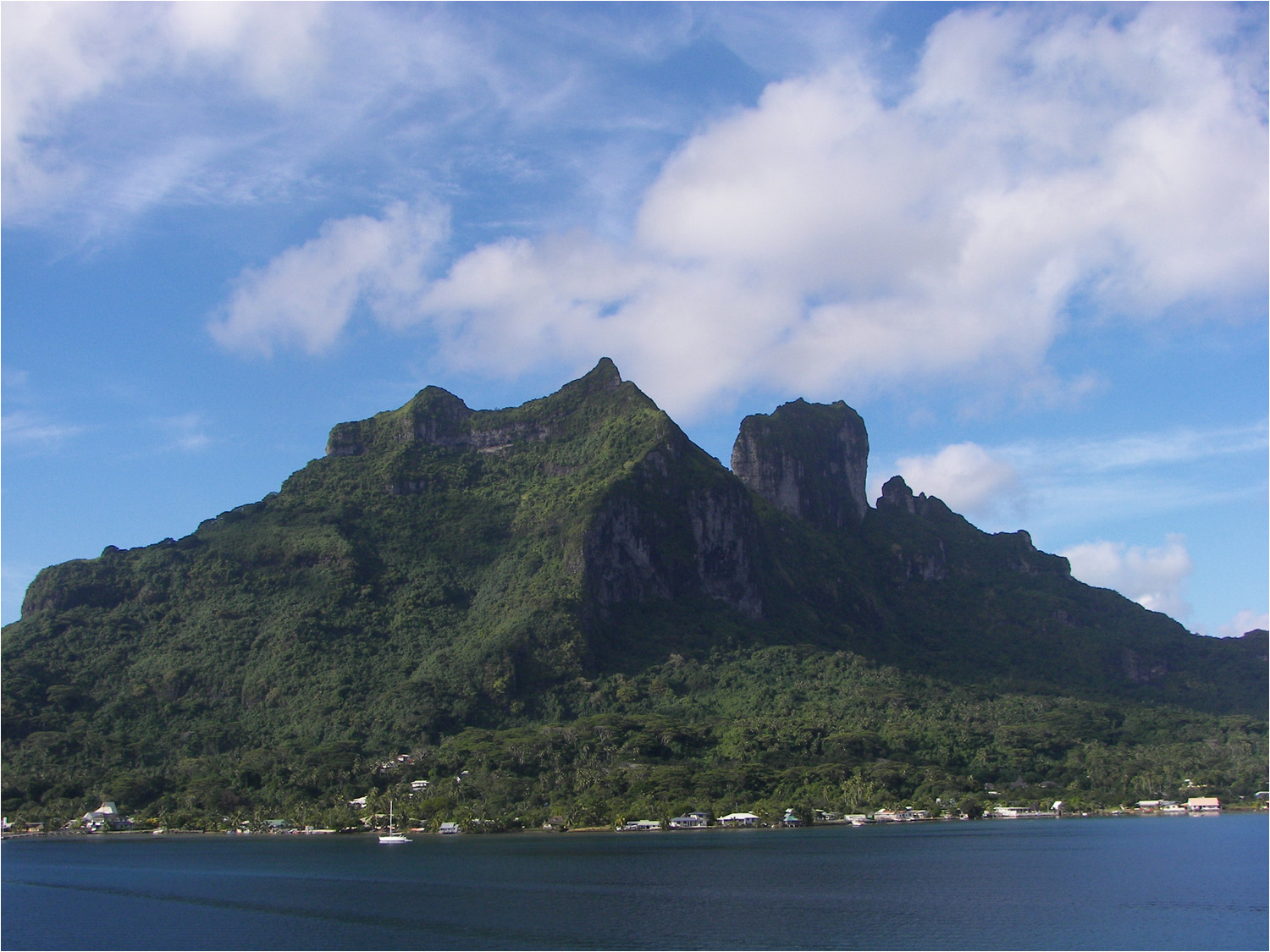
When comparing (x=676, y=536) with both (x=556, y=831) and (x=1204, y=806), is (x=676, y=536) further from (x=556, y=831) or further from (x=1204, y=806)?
(x=1204, y=806)

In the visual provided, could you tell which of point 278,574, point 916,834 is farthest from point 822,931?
point 278,574

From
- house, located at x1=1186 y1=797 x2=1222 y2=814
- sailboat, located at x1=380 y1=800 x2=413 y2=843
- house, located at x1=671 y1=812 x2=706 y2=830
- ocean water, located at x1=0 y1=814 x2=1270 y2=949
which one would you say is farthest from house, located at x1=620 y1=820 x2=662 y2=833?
house, located at x1=1186 y1=797 x2=1222 y2=814

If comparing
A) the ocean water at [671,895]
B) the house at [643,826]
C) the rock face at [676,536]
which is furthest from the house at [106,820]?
the rock face at [676,536]

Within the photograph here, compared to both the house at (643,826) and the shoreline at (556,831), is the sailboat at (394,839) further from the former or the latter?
the house at (643,826)

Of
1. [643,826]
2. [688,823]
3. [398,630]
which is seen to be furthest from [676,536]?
[643,826]

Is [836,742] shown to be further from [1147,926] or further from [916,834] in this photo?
[1147,926]

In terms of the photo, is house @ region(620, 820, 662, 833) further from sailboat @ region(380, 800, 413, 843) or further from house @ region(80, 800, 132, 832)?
house @ region(80, 800, 132, 832)
